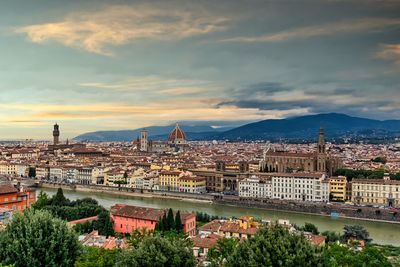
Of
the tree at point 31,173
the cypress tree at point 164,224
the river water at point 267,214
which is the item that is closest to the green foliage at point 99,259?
the cypress tree at point 164,224

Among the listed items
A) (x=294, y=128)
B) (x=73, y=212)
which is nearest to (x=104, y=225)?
(x=73, y=212)

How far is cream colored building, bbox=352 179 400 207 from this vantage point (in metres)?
16.6

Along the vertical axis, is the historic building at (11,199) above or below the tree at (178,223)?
above

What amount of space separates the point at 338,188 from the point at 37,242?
46.9 feet

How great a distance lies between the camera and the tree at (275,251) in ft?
14.9

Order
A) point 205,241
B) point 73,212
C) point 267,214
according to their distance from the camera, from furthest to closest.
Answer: point 267,214
point 73,212
point 205,241

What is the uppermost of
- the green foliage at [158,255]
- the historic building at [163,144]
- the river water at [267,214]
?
the historic building at [163,144]

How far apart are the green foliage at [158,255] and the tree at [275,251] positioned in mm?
499

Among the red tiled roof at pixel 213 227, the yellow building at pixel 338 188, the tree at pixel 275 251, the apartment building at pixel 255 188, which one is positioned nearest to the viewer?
the tree at pixel 275 251

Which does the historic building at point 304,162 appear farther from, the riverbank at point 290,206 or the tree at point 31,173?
the tree at point 31,173

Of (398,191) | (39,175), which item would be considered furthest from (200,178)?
(39,175)

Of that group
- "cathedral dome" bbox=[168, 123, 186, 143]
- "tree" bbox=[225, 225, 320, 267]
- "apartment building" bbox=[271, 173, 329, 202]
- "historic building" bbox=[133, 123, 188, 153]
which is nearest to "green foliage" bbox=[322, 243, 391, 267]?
"tree" bbox=[225, 225, 320, 267]

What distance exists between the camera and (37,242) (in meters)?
5.36

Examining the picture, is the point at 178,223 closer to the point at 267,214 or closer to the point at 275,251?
the point at 275,251
